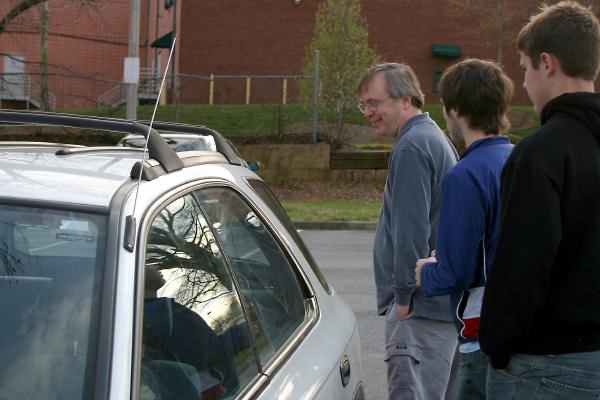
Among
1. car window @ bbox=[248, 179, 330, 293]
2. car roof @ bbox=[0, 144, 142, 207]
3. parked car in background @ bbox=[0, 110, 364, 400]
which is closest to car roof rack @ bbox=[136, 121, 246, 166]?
car window @ bbox=[248, 179, 330, 293]

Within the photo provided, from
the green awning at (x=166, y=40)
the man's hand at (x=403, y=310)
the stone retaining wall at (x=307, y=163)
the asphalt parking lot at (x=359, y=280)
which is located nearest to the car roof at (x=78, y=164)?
the green awning at (x=166, y=40)

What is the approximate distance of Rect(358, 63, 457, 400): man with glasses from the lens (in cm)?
400

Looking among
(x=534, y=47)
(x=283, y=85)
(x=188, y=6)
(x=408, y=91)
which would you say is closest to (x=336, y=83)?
(x=283, y=85)

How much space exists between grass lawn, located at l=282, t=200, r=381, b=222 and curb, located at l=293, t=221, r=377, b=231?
0.45 ft

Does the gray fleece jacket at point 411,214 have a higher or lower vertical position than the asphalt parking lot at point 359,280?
higher

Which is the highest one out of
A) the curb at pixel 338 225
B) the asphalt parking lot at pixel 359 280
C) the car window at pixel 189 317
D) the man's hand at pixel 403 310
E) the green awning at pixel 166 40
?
the green awning at pixel 166 40

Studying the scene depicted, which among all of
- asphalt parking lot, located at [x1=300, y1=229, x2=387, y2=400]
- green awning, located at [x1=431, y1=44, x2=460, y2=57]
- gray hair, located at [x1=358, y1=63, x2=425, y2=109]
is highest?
green awning, located at [x1=431, y1=44, x2=460, y2=57]

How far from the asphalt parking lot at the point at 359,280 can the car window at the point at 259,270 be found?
3.15 m

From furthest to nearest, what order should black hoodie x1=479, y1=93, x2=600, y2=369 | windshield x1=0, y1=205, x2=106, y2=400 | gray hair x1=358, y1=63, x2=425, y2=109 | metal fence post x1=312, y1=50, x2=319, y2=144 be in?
metal fence post x1=312, y1=50, x2=319, y2=144 → gray hair x1=358, y1=63, x2=425, y2=109 → black hoodie x1=479, y1=93, x2=600, y2=369 → windshield x1=0, y1=205, x2=106, y2=400

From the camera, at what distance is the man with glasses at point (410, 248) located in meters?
4.00

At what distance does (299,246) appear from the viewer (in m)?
3.54

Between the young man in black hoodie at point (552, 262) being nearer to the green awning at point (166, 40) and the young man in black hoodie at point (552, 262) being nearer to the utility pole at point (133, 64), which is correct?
the green awning at point (166, 40)

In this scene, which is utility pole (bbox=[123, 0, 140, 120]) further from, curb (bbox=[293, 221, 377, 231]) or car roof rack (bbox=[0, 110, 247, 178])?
car roof rack (bbox=[0, 110, 247, 178])

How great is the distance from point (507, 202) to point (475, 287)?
2.78 feet
